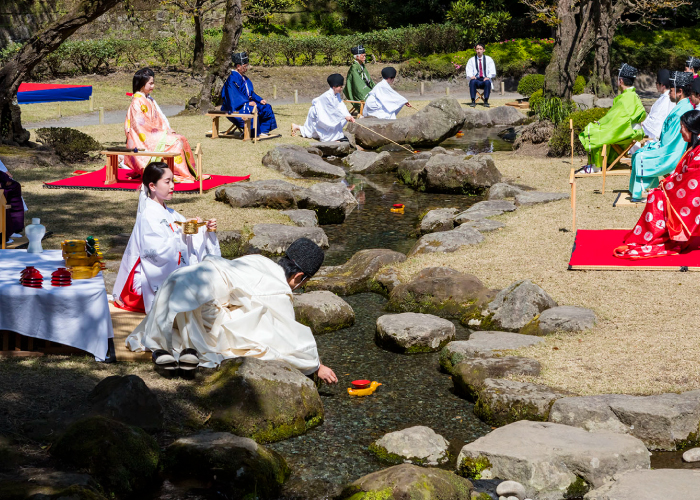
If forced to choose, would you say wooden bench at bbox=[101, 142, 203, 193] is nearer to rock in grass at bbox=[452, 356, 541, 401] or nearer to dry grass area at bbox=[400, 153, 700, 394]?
dry grass area at bbox=[400, 153, 700, 394]

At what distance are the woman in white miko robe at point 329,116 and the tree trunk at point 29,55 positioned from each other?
519cm

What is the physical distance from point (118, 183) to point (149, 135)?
95 centimetres

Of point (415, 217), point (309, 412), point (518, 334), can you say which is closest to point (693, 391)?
point (518, 334)

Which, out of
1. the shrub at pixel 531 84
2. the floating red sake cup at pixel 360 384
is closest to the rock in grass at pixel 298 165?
the floating red sake cup at pixel 360 384

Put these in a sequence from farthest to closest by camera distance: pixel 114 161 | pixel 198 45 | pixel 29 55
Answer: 1. pixel 198 45
2. pixel 29 55
3. pixel 114 161

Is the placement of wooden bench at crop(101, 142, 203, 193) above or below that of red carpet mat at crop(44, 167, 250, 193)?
above

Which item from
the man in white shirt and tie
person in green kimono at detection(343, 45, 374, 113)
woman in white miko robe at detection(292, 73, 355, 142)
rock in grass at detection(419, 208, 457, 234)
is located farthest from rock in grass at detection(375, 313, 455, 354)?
the man in white shirt and tie

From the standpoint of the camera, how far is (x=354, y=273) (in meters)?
8.96

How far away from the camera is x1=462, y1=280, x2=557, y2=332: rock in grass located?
7191mm

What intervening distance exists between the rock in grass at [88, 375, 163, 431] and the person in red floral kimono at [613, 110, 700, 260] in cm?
564

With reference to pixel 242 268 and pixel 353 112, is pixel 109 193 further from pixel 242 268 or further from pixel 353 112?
pixel 353 112

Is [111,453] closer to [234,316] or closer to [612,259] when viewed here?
[234,316]

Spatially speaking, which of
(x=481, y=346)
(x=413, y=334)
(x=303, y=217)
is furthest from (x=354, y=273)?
(x=481, y=346)

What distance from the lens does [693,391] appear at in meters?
5.48
